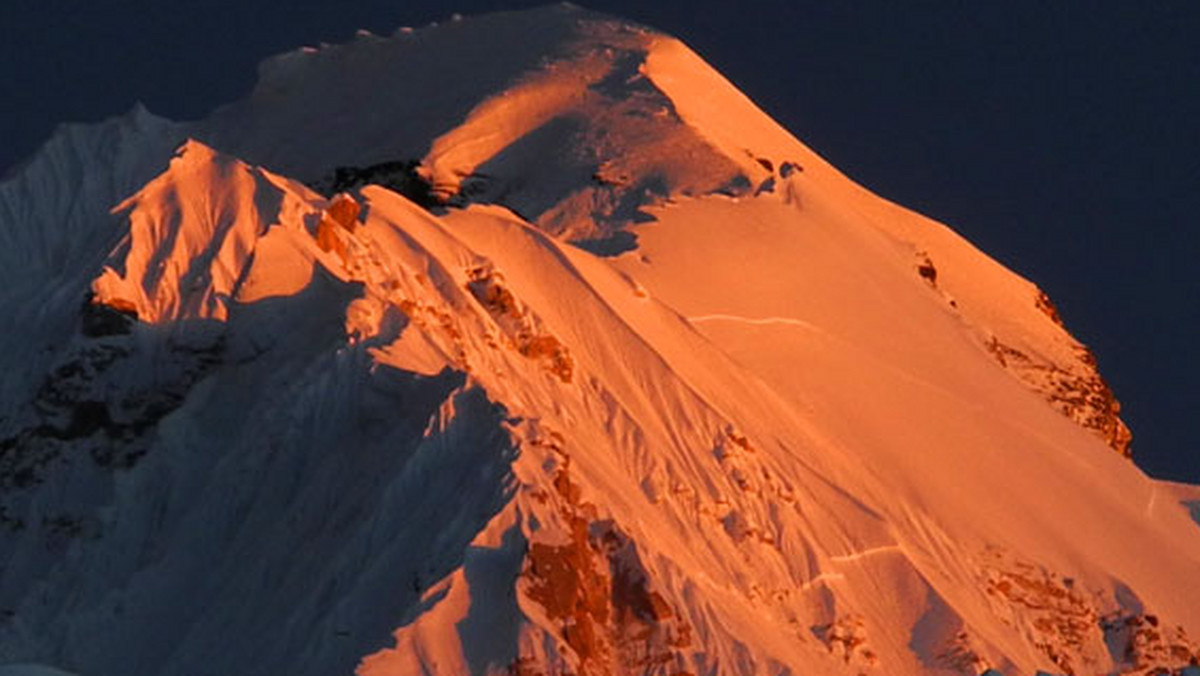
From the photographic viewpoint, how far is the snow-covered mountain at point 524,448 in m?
154

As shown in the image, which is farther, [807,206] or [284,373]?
[807,206]

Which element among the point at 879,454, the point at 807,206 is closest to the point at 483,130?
the point at 807,206

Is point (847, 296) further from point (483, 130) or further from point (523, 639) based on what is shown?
point (523, 639)

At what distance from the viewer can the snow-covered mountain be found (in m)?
154

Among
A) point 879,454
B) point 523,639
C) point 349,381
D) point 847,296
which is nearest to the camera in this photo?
point 523,639

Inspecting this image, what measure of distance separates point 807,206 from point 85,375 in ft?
114

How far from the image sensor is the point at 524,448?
156625mm

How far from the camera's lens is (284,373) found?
163625mm

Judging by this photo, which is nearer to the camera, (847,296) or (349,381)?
(349,381)

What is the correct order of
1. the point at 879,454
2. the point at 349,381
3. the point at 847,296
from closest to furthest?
1. the point at 349,381
2. the point at 879,454
3. the point at 847,296

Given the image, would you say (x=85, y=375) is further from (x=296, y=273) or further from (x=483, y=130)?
(x=483, y=130)

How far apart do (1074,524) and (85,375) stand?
27775 mm

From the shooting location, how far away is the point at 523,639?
490 feet

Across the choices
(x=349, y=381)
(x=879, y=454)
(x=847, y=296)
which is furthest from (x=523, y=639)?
(x=847, y=296)
